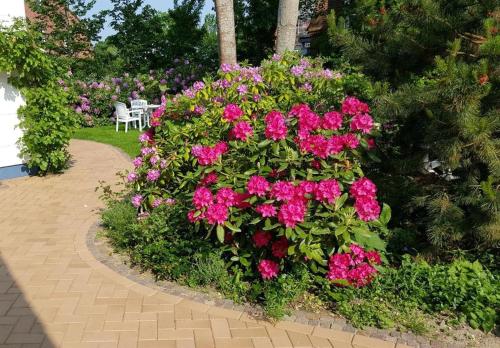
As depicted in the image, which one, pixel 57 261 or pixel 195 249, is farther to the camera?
pixel 57 261

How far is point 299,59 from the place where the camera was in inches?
242

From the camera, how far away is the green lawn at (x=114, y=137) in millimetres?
11352

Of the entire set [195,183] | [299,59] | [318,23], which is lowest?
[195,183]

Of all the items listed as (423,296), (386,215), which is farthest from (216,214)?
(423,296)

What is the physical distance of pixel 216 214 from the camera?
346cm

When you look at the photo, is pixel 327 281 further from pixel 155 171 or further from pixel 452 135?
pixel 155 171

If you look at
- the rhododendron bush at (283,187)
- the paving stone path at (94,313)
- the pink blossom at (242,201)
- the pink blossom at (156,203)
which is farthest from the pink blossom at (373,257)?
the pink blossom at (156,203)

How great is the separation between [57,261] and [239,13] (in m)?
16.7

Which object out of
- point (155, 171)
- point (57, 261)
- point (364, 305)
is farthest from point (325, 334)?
point (57, 261)

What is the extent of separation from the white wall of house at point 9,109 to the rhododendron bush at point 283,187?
4161 millimetres

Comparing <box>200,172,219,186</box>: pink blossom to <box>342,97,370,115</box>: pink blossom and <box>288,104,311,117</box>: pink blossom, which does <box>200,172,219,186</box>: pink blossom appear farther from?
<box>342,97,370,115</box>: pink blossom

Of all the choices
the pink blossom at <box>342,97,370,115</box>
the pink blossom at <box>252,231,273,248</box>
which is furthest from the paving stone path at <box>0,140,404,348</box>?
the pink blossom at <box>342,97,370,115</box>

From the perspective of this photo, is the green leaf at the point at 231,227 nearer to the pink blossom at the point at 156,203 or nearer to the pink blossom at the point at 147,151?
the pink blossom at the point at 156,203

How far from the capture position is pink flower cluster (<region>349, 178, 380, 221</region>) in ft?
11.3
